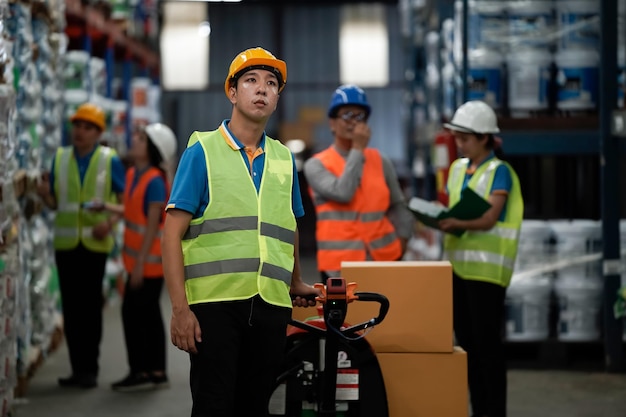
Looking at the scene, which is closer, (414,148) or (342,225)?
(342,225)

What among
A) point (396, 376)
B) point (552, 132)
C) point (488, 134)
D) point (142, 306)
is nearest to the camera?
point (396, 376)

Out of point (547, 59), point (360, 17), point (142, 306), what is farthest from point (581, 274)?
point (360, 17)

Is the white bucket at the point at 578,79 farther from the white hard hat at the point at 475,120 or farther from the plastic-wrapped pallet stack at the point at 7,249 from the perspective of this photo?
the plastic-wrapped pallet stack at the point at 7,249

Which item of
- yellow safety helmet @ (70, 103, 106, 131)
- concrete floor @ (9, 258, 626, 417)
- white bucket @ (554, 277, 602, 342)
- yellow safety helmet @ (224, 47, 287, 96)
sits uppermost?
yellow safety helmet @ (224, 47, 287, 96)

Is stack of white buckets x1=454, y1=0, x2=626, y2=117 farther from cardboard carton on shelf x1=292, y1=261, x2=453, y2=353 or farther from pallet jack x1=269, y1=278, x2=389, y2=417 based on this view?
pallet jack x1=269, y1=278, x2=389, y2=417

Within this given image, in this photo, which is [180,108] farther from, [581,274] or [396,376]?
[396,376]

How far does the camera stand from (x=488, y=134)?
5738 millimetres

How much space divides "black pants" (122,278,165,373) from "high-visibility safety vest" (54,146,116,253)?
1.77 feet

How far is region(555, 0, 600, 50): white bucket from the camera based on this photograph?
7918 millimetres

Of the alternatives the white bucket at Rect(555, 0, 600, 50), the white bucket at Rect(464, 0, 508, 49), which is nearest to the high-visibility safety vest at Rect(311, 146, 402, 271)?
the white bucket at Rect(464, 0, 508, 49)

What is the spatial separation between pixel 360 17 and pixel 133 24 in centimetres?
942

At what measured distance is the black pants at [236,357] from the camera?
372cm

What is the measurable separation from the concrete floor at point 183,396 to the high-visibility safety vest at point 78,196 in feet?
3.16

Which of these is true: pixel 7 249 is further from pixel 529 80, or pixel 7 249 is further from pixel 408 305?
pixel 529 80
